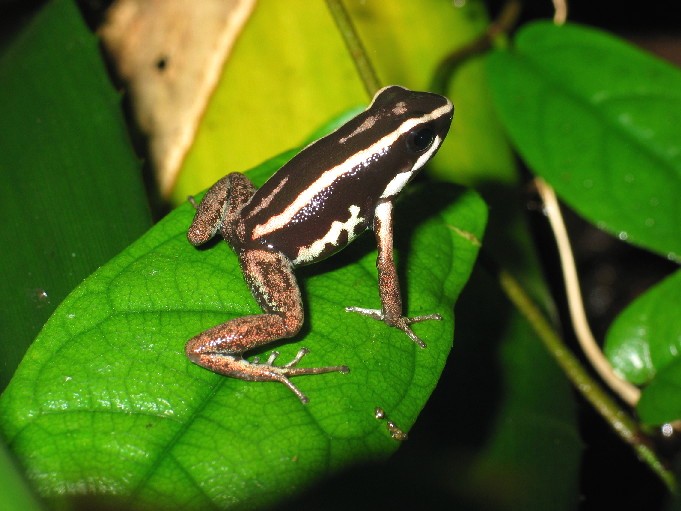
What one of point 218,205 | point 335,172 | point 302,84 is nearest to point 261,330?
point 218,205

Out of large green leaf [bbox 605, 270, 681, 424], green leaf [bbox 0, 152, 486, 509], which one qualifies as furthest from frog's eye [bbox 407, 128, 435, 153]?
large green leaf [bbox 605, 270, 681, 424]

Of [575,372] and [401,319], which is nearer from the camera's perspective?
[401,319]

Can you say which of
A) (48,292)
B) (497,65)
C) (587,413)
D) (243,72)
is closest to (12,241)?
(48,292)

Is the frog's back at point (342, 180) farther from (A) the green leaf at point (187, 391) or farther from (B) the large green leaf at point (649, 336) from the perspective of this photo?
(B) the large green leaf at point (649, 336)

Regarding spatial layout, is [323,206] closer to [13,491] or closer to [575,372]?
[575,372]

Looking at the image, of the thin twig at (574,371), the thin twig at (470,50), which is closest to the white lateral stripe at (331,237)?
the thin twig at (574,371)

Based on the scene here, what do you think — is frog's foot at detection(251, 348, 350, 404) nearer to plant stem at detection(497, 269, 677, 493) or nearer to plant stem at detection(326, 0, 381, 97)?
plant stem at detection(497, 269, 677, 493)

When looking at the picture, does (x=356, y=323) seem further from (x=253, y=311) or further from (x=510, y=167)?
(x=510, y=167)
